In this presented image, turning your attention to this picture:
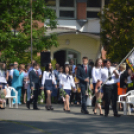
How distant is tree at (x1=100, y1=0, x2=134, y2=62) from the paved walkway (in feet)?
24.9

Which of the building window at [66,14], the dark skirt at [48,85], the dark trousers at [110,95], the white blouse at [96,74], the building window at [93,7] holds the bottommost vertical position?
the dark trousers at [110,95]

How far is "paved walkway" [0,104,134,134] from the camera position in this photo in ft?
34.1

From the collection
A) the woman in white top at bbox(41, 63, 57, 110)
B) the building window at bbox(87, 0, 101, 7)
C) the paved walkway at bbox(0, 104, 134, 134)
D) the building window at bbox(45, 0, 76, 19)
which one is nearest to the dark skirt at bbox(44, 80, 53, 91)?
the woman in white top at bbox(41, 63, 57, 110)

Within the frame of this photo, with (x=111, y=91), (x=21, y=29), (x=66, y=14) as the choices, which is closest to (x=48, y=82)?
(x=111, y=91)

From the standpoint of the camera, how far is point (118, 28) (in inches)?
881

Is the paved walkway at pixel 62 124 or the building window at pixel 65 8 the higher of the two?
the building window at pixel 65 8

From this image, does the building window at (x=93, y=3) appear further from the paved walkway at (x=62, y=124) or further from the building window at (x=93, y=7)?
the paved walkway at (x=62, y=124)

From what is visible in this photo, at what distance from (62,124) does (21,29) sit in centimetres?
1380

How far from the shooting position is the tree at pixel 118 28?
21.4 metres

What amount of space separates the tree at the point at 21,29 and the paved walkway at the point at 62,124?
9.93 metres

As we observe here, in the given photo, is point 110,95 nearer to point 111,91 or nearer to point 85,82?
point 111,91

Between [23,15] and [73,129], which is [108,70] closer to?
[73,129]

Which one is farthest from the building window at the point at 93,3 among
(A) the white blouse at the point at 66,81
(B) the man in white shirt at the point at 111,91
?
(B) the man in white shirt at the point at 111,91

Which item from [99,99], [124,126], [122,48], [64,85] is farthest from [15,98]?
[124,126]
